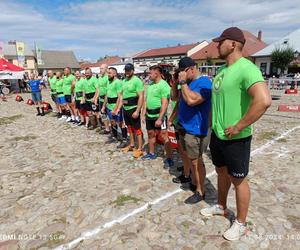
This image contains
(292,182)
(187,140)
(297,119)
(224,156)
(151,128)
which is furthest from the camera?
(297,119)

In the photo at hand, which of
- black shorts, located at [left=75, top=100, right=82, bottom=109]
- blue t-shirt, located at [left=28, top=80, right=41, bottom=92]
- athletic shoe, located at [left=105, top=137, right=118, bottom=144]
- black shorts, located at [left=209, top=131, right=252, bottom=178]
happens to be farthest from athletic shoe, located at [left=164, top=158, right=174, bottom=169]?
blue t-shirt, located at [left=28, top=80, right=41, bottom=92]

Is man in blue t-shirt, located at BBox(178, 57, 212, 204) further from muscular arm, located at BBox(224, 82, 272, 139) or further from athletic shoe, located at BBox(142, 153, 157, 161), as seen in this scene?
athletic shoe, located at BBox(142, 153, 157, 161)

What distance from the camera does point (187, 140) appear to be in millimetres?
3850

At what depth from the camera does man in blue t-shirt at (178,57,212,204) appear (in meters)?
→ 3.61

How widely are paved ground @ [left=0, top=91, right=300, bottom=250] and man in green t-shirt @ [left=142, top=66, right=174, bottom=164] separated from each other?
0.61 meters

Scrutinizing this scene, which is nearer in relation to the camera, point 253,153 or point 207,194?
point 207,194

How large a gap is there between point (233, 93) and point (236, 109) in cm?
17

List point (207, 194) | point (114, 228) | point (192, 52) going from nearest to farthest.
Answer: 1. point (114, 228)
2. point (207, 194)
3. point (192, 52)

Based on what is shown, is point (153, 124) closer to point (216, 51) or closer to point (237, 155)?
point (237, 155)

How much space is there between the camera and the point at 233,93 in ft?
8.98

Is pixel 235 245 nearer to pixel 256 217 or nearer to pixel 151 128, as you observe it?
pixel 256 217

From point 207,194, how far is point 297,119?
750 cm

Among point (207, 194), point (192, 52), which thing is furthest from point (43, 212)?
point (192, 52)

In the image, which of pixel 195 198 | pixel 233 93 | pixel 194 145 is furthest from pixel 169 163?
pixel 233 93
